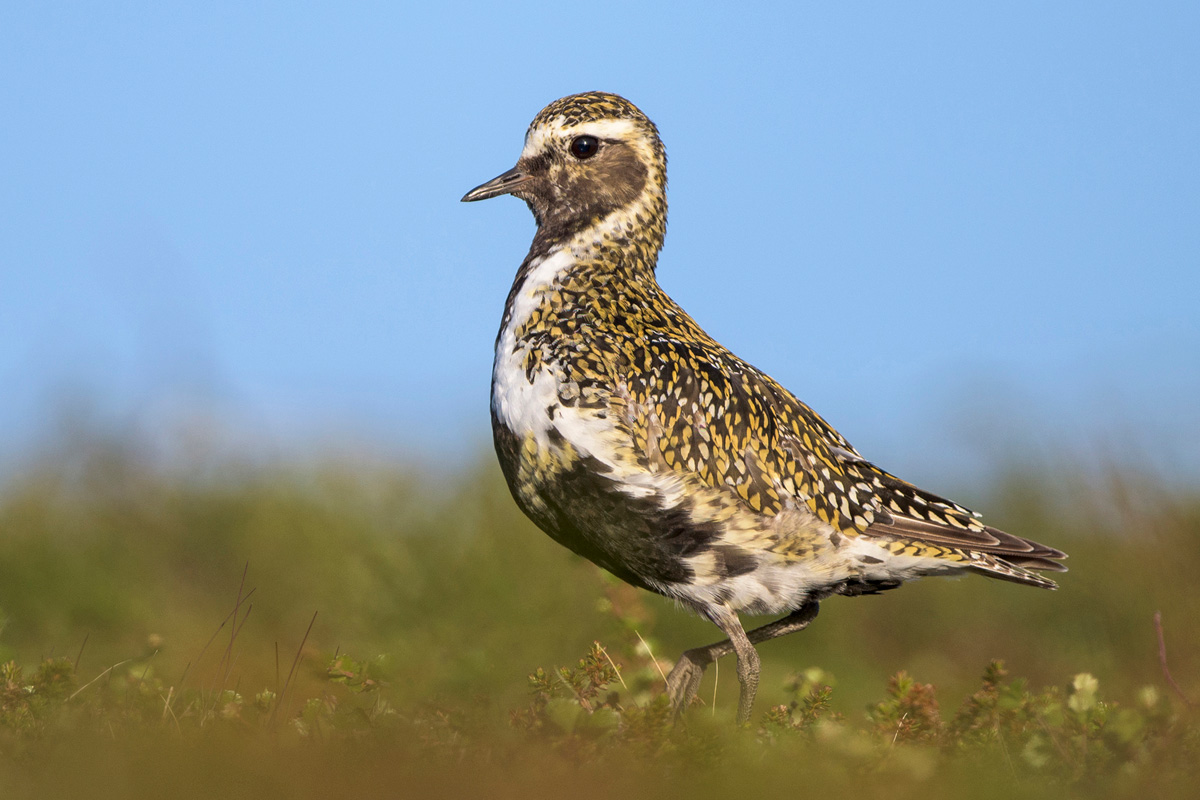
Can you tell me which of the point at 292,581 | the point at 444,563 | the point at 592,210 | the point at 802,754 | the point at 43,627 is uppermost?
the point at 592,210

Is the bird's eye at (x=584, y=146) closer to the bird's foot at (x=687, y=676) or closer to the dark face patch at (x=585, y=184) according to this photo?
the dark face patch at (x=585, y=184)

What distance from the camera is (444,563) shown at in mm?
9812

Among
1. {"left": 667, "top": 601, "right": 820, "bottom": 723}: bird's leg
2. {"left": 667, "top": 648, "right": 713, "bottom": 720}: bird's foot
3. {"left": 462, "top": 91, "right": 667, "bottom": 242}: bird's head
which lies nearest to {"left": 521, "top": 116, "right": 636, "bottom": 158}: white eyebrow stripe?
{"left": 462, "top": 91, "right": 667, "bottom": 242}: bird's head

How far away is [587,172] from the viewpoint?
7203mm

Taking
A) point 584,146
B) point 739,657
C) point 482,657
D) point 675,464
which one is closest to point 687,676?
point 739,657

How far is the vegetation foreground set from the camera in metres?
4.58

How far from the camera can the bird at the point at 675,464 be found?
239 inches

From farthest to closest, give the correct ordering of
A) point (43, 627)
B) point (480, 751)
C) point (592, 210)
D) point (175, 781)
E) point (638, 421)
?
point (43, 627) → point (592, 210) → point (638, 421) → point (480, 751) → point (175, 781)

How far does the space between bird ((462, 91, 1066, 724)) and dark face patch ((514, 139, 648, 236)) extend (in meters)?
0.01

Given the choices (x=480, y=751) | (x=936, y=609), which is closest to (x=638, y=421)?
(x=480, y=751)

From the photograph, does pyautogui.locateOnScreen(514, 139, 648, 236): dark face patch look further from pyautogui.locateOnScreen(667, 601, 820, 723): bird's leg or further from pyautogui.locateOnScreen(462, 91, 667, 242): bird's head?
pyautogui.locateOnScreen(667, 601, 820, 723): bird's leg

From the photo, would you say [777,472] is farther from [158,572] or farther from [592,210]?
[158,572]

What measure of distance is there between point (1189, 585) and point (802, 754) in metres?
5.57

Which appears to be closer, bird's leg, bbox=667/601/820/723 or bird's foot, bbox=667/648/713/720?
bird's leg, bbox=667/601/820/723
